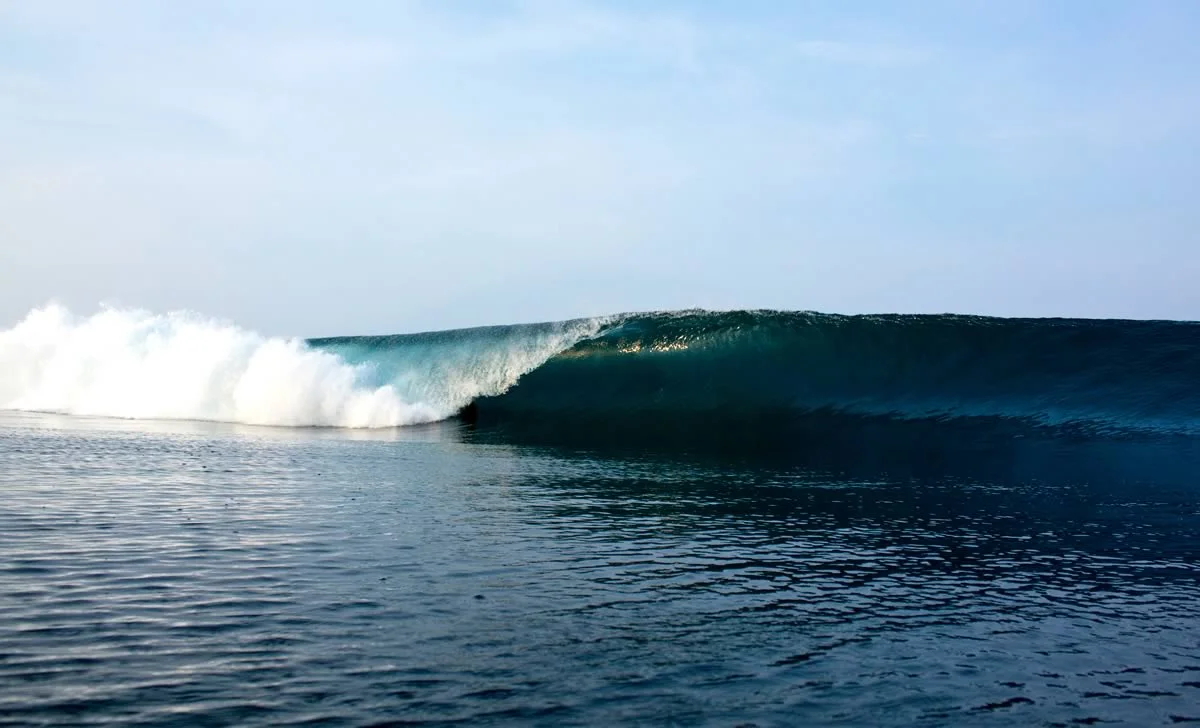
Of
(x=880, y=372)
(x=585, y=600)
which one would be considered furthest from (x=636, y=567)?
(x=880, y=372)

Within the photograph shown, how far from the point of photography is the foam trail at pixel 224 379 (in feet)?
77.9

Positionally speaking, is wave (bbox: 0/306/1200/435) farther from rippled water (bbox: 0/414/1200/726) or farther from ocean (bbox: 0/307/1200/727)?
rippled water (bbox: 0/414/1200/726)

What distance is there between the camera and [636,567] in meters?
7.09

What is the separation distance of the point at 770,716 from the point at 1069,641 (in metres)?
2.23

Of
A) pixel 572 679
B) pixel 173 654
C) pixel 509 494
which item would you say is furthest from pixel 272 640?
pixel 509 494

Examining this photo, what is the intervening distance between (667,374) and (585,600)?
17.4m

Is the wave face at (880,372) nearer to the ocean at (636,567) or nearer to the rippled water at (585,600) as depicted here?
the ocean at (636,567)

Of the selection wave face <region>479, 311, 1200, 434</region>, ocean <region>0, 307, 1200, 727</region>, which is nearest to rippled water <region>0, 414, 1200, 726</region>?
ocean <region>0, 307, 1200, 727</region>

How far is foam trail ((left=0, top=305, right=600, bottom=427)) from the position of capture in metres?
23.7

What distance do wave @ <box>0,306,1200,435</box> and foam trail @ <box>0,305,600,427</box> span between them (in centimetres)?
5

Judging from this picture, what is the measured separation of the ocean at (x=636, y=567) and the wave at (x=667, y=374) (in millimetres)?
220

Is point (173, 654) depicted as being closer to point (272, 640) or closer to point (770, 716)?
point (272, 640)

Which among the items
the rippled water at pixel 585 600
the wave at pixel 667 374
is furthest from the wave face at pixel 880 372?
the rippled water at pixel 585 600

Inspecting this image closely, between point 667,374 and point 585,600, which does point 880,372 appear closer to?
point 667,374
